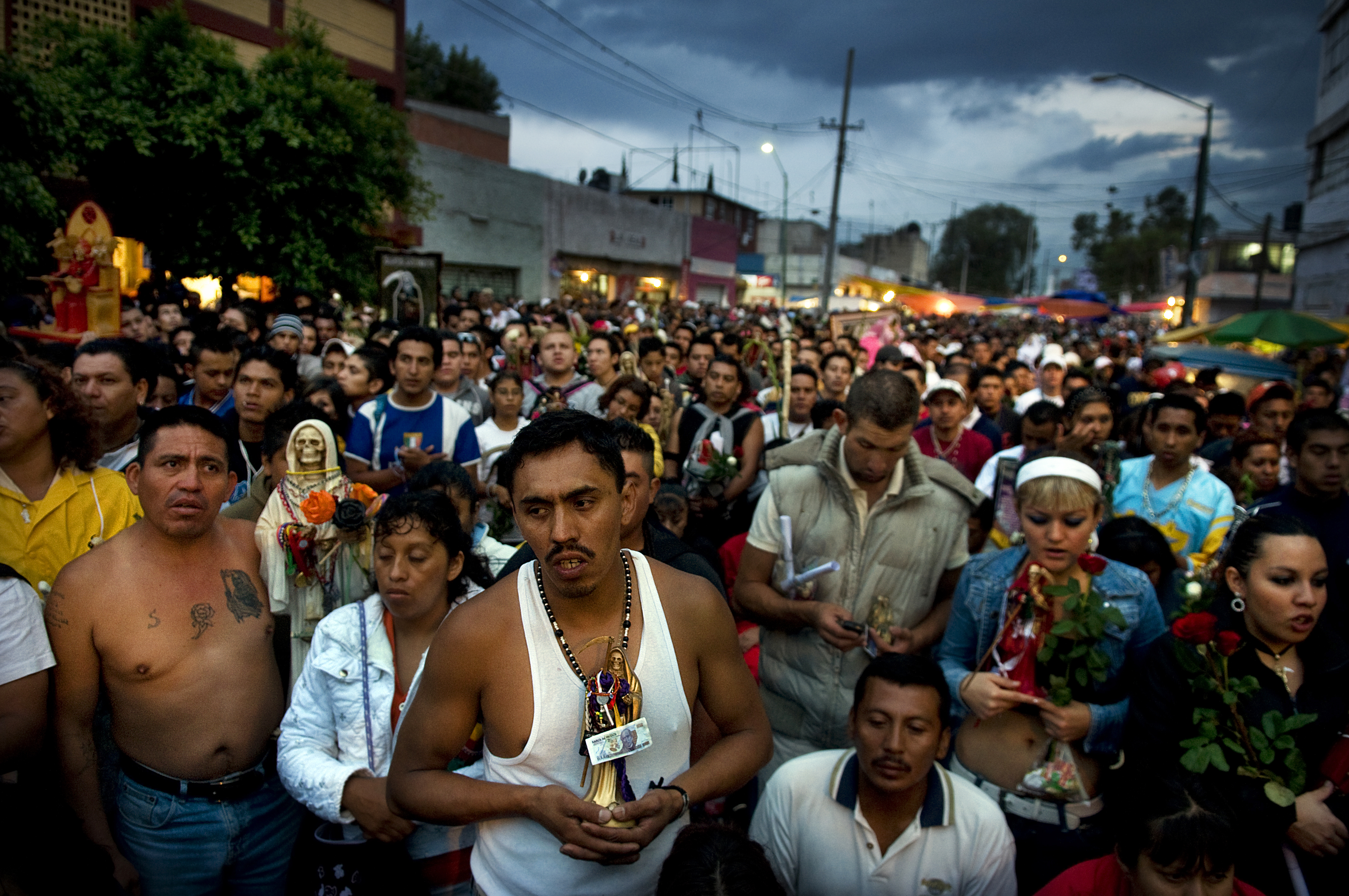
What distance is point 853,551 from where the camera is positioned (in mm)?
3273

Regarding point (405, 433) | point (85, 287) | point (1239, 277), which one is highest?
point (1239, 277)

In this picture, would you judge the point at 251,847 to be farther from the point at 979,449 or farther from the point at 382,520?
the point at 979,449

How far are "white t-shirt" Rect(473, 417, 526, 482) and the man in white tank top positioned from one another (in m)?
3.38

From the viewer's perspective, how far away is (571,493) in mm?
1788

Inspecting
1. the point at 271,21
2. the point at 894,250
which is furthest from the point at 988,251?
the point at 271,21

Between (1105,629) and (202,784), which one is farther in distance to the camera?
(1105,629)

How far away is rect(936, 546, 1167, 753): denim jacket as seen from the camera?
277 centimetres

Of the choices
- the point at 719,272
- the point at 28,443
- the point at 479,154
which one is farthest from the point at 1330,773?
the point at 719,272

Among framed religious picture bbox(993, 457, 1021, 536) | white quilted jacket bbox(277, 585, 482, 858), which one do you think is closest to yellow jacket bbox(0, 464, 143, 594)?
white quilted jacket bbox(277, 585, 482, 858)

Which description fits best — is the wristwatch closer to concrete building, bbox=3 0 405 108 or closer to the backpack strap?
the backpack strap

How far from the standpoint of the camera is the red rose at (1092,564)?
2.78 m

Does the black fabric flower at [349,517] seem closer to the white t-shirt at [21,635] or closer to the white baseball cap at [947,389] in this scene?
the white t-shirt at [21,635]

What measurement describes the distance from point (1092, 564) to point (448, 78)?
53214mm

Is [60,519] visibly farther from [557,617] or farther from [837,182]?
[837,182]
